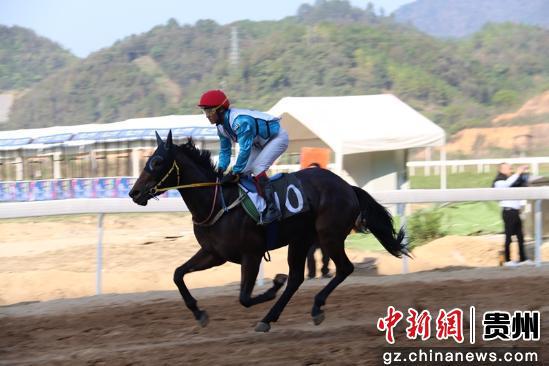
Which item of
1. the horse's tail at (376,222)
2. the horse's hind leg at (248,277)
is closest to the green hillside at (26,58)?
the horse's tail at (376,222)

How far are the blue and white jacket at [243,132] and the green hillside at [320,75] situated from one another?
160 feet

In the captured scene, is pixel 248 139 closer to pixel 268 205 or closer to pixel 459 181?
pixel 268 205

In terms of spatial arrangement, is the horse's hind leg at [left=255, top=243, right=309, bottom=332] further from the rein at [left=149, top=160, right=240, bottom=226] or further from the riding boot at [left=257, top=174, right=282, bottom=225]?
the rein at [left=149, top=160, right=240, bottom=226]

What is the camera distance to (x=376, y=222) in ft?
24.0

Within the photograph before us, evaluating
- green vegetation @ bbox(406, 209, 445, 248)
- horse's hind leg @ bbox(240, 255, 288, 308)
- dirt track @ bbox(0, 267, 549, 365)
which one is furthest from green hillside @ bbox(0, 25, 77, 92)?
horse's hind leg @ bbox(240, 255, 288, 308)

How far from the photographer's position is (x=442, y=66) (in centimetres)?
6956

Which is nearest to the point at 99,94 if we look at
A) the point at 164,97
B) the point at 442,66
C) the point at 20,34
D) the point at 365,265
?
the point at 164,97

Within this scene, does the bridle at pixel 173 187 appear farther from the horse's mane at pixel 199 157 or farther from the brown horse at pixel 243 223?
the horse's mane at pixel 199 157

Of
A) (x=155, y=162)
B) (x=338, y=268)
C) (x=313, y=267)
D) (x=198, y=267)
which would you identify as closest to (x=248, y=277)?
(x=198, y=267)

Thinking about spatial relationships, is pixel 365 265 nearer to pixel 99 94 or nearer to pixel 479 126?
pixel 479 126

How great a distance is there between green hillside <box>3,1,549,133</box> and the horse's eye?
162ft

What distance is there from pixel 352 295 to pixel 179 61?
3376 inches

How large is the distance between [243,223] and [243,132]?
67cm

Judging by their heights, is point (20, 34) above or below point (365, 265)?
above
